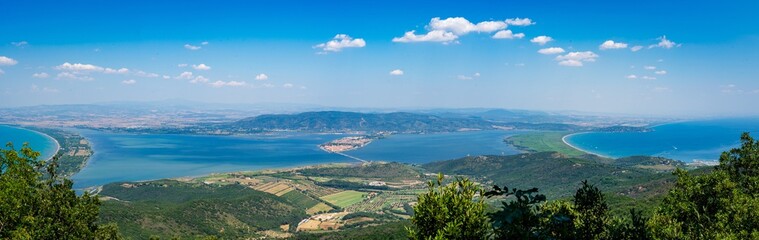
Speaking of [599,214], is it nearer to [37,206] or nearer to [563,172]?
[37,206]

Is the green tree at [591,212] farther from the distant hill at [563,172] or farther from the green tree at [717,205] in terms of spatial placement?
the distant hill at [563,172]

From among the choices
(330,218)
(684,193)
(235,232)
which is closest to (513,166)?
(330,218)

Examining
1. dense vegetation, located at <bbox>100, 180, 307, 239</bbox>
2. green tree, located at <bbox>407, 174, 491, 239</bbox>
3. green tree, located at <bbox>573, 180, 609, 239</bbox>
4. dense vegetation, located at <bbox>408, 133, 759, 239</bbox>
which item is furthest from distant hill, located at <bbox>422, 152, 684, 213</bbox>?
green tree, located at <bbox>407, 174, 491, 239</bbox>

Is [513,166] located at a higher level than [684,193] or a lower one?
lower

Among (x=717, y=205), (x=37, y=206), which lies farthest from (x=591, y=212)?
(x=37, y=206)

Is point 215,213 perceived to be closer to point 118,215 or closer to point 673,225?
point 118,215
